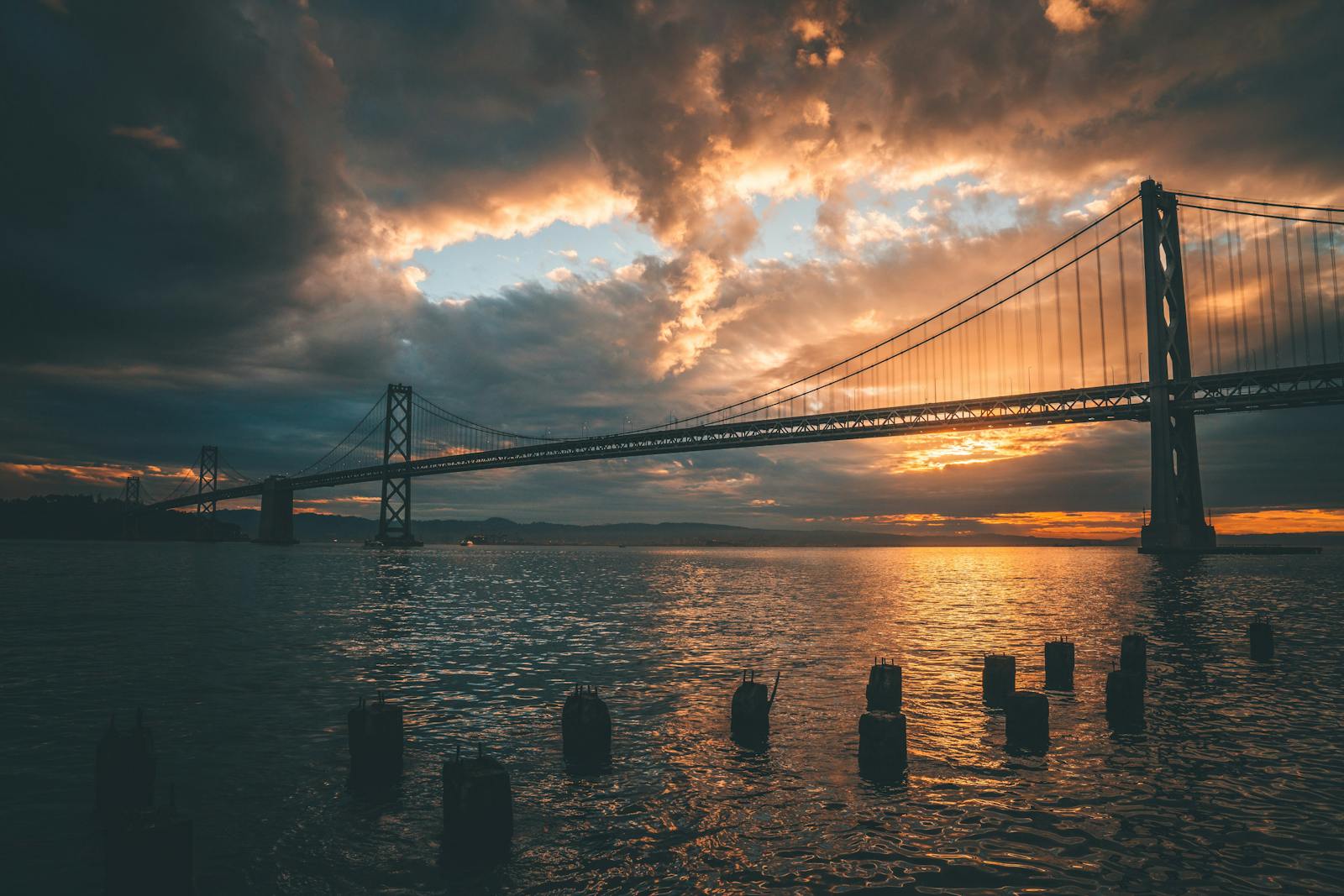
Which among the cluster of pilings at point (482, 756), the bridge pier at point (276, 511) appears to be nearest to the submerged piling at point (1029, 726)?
the cluster of pilings at point (482, 756)

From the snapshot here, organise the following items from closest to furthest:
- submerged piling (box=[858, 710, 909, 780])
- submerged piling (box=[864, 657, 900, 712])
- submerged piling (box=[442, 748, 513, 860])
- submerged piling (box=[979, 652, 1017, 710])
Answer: submerged piling (box=[442, 748, 513, 860]) → submerged piling (box=[858, 710, 909, 780]) → submerged piling (box=[864, 657, 900, 712]) → submerged piling (box=[979, 652, 1017, 710])

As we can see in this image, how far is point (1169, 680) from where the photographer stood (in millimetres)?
16328

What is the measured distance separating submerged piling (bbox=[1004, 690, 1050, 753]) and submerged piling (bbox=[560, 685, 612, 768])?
19.0ft

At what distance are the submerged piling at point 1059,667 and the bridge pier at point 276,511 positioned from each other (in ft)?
398

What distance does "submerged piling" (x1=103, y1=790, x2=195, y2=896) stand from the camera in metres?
5.85

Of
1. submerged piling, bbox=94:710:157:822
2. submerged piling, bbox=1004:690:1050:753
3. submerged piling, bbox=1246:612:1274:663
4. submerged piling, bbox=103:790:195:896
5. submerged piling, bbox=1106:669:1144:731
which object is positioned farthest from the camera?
submerged piling, bbox=1246:612:1274:663

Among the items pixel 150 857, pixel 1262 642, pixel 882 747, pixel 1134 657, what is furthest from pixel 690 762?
pixel 1262 642

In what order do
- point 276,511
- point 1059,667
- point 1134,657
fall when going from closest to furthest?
1. point 1134,657
2. point 1059,667
3. point 276,511

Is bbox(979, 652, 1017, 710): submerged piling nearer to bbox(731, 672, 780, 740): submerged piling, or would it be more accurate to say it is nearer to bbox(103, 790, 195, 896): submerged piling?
bbox(731, 672, 780, 740): submerged piling

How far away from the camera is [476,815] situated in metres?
7.24

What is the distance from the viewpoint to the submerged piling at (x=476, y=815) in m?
7.23

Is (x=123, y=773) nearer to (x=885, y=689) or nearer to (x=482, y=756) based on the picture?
(x=482, y=756)

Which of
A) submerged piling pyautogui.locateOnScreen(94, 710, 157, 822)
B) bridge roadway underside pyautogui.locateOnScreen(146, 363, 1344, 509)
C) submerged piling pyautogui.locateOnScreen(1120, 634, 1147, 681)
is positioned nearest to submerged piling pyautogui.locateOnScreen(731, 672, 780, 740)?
submerged piling pyautogui.locateOnScreen(94, 710, 157, 822)

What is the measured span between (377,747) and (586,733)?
2675mm
